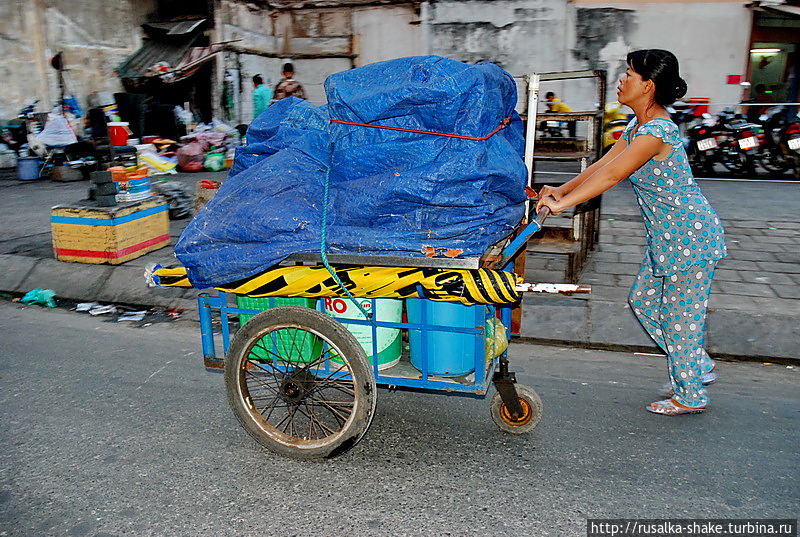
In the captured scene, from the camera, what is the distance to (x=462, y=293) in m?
→ 2.57

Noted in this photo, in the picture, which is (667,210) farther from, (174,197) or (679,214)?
(174,197)

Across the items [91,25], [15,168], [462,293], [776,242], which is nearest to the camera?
[462,293]

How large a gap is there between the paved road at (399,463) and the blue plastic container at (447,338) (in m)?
0.45

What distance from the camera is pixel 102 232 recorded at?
5.92 metres

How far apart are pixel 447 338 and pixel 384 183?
72cm

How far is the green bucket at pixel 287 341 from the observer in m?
2.97

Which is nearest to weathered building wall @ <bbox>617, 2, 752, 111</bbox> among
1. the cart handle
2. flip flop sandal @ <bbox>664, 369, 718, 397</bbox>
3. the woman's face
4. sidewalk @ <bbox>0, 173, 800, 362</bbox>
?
sidewalk @ <bbox>0, 173, 800, 362</bbox>

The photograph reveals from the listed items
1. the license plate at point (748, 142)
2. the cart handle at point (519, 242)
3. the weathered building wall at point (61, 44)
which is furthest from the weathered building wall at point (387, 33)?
the cart handle at point (519, 242)

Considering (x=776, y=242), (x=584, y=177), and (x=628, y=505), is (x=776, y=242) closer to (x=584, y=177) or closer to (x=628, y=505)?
(x=584, y=177)

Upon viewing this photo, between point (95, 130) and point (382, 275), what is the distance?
12.0m

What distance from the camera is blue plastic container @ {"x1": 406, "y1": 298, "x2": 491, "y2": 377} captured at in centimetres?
279

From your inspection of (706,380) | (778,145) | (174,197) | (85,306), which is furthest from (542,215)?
(778,145)

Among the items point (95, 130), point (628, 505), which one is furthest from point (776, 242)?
point (95, 130)

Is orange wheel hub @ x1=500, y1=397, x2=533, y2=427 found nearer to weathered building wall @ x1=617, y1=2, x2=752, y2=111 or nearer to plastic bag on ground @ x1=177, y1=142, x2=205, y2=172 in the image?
plastic bag on ground @ x1=177, y1=142, x2=205, y2=172
